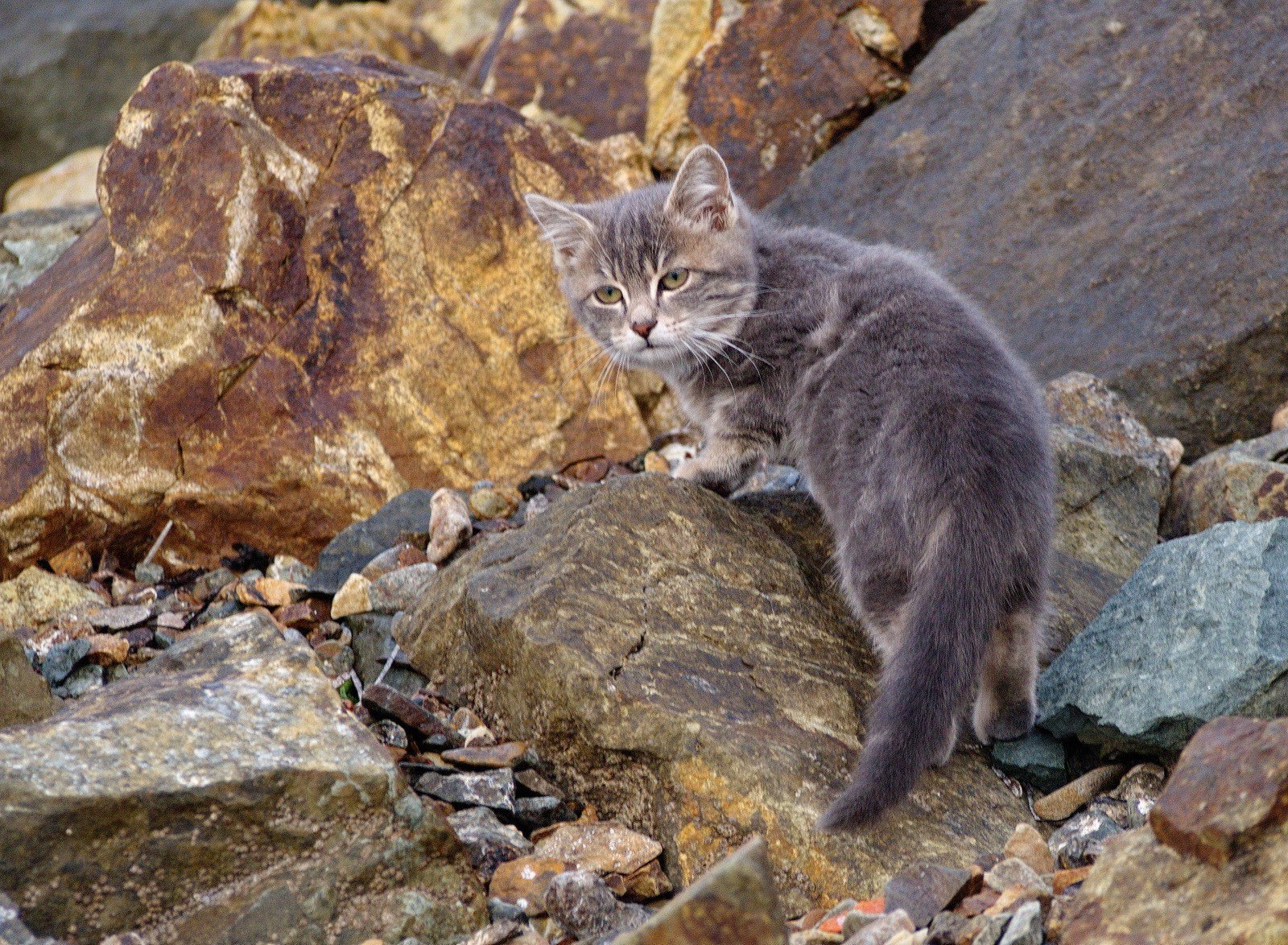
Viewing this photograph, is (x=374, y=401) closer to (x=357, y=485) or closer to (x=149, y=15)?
(x=357, y=485)

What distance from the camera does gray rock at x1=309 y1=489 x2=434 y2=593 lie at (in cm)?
457

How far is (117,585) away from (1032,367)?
12.5 feet

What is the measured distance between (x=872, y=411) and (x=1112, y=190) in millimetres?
2723

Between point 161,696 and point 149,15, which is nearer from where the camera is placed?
point 161,696

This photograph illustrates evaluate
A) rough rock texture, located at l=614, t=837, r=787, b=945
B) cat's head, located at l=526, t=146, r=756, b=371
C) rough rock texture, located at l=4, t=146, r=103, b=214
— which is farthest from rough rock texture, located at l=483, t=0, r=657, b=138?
rough rock texture, located at l=614, t=837, r=787, b=945

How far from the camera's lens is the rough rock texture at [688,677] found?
2.96m

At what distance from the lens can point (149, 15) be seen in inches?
432

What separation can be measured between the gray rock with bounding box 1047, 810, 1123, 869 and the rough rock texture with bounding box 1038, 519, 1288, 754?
0.23 meters

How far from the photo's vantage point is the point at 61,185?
9727 millimetres

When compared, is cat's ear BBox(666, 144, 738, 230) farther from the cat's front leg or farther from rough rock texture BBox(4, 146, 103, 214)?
rough rock texture BBox(4, 146, 103, 214)

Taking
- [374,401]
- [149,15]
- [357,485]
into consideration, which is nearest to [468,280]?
[374,401]

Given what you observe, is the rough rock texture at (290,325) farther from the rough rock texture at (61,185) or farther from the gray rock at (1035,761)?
the rough rock texture at (61,185)

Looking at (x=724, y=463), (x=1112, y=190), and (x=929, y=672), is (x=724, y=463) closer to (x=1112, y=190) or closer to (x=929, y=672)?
(x=929, y=672)

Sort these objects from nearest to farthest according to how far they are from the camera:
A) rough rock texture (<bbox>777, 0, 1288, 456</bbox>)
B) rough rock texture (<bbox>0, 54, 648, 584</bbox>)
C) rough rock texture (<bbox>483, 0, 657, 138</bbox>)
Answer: rough rock texture (<bbox>0, 54, 648, 584</bbox>) < rough rock texture (<bbox>777, 0, 1288, 456</bbox>) < rough rock texture (<bbox>483, 0, 657, 138</bbox>)
